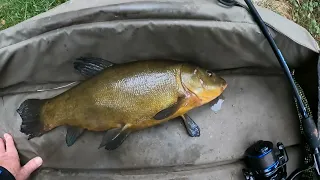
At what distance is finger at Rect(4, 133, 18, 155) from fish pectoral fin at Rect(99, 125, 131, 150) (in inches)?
13.9

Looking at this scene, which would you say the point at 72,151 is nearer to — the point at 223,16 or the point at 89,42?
the point at 89,42

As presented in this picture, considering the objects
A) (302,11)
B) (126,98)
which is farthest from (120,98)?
(302,11)

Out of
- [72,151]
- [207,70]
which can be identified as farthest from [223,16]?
[72,151]

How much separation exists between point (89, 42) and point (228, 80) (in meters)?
0.50

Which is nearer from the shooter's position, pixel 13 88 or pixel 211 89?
pixel 211 89

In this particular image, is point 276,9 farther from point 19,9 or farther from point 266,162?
point 19,9

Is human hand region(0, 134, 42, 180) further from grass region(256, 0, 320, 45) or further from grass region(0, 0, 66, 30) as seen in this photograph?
grass region(256, 0, 320, 45)

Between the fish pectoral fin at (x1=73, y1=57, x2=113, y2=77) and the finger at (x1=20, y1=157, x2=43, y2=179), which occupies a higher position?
the fish pectoral fin at (x1=73, y1=57, x2=113, y2=77)

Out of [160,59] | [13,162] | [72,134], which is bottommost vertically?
[13,162]

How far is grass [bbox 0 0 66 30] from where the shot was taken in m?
2.55

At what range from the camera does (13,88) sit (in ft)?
5.98

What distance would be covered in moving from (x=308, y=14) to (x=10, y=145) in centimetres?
160

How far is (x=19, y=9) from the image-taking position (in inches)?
101

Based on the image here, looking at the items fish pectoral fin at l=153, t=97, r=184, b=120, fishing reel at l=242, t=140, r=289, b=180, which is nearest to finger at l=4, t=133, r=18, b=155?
fish pectoral fin at l=153, t=97, r=184, b=120
